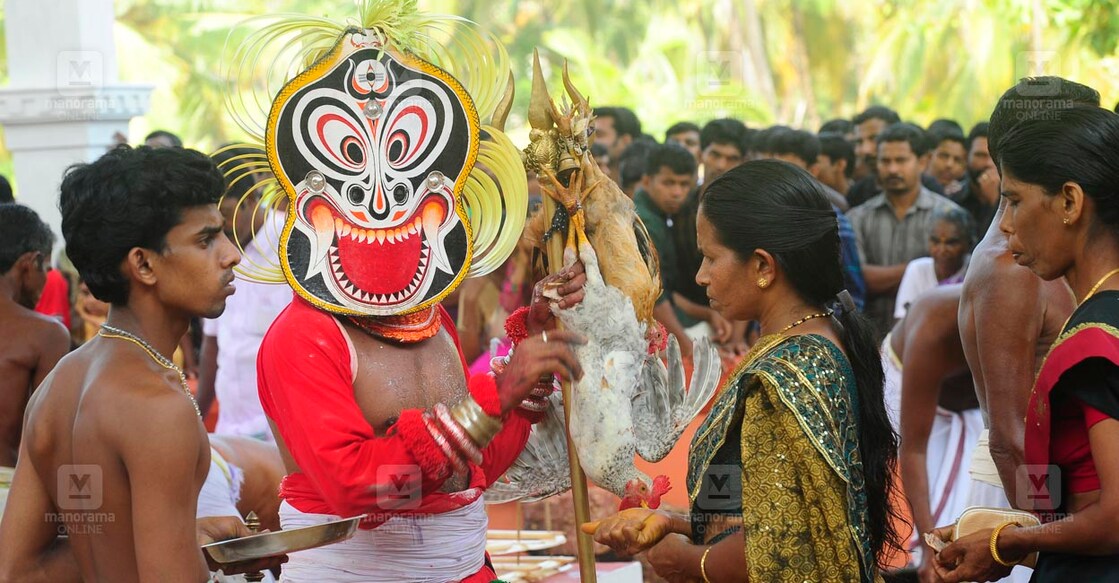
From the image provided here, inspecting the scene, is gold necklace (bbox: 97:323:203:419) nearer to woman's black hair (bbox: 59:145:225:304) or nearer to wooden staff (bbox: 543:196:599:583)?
woman's black hair (bbox: 59:145:225:304)

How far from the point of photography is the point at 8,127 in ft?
22.3

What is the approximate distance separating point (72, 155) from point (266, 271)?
4658 mm

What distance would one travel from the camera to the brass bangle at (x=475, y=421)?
2.46 m

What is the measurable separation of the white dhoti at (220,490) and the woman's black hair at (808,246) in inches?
90.0

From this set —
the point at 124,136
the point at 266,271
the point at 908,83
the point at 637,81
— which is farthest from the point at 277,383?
the point at 908,83

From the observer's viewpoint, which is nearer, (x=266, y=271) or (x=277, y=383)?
(x=277, y=383)

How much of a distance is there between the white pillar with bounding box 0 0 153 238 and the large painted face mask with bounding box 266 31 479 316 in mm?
4501

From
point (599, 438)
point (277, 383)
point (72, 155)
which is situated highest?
point (72, 155)

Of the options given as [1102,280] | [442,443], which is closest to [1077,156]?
[1102,280]

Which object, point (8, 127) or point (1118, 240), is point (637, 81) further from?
point (1118, 240)

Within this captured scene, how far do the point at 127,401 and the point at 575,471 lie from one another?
39.0 inches

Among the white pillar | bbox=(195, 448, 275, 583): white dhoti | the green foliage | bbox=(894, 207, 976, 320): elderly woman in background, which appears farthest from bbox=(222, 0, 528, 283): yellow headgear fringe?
the green foliage

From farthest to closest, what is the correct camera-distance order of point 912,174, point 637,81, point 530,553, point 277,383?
point 637,81 < point 912,174 < point 530,553 < point 277,383

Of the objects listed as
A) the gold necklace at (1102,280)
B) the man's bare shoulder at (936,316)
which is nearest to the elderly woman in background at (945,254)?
the man's bare shoulder at (936,316)
